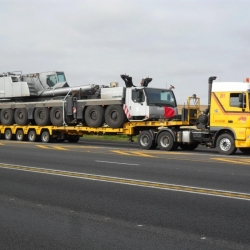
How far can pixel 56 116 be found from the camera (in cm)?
3253

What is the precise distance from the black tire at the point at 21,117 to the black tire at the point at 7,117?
38 cm

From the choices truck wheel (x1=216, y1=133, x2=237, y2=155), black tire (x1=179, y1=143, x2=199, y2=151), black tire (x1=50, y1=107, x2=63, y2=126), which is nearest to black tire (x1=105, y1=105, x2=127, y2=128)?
black tire (x1=179, y1=143, x2=199, y2=151)

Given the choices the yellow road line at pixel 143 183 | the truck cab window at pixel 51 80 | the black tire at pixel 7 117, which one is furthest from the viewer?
the black tire at pixel 7 117

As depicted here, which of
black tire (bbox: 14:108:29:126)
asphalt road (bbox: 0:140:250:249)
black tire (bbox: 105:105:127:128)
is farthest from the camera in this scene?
black tire (bbox: 14:108:29:126)

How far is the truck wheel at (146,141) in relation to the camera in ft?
88.7

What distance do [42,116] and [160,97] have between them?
27.8 feet

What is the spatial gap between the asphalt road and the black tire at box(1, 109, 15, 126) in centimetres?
1802

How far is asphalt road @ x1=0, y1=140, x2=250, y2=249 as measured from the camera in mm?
7797

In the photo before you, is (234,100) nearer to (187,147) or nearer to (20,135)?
(187,147)

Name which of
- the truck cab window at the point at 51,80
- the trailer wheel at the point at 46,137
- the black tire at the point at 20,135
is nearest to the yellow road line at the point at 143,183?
the trailer wheel at the point at 46,137

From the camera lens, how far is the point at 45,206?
10391 millimetres

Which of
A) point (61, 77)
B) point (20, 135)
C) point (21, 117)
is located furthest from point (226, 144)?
point (20, 135)

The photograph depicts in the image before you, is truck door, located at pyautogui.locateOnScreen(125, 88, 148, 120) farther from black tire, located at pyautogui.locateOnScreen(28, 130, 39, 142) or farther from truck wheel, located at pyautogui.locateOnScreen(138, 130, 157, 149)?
black tire, located at pyautogui.locateOnScreen(28, 130, 39, 142)

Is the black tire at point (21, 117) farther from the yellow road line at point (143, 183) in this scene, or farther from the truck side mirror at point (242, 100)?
the yellow road line at point (143, 183)
